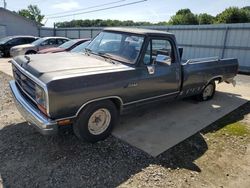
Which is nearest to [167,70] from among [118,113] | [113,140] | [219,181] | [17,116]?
[118,113]

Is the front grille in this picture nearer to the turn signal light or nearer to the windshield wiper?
the turn signal light

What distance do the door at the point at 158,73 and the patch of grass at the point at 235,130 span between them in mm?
1271

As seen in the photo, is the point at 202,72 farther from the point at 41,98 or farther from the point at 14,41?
the point at 14,41

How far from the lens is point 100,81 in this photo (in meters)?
3.81

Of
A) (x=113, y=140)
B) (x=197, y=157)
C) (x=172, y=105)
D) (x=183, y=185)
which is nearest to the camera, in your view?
(x=183, y=185)

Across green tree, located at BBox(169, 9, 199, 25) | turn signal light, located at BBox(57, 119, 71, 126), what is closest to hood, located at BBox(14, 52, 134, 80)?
turn signal light, located at BBox(57, 119, 71, 126)

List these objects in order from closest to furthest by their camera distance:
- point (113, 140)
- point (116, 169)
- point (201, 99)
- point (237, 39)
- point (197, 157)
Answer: point (116, 169), point (197, 157), point (113, 140), point (201, 99), point (237, 39)

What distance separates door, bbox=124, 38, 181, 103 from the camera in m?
4.52

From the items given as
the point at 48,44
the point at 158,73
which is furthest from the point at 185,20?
the point at 158,73

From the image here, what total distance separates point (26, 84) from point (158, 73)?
2446 mm

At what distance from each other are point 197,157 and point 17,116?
372 cm

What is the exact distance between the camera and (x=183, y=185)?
3.31m

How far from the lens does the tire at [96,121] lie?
3.83 m

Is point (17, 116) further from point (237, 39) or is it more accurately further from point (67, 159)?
point (237, 39)
